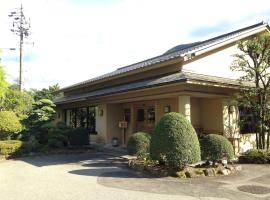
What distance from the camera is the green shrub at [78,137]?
17.6m

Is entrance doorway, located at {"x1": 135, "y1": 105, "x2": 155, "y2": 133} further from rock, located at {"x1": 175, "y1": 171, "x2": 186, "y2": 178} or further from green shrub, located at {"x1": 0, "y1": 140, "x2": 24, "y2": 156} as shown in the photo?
rock, located at {"x1": 175, "y1": 171, "x2": 186, "y2": 178}

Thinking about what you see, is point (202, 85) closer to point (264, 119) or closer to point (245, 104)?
point (245, 104)

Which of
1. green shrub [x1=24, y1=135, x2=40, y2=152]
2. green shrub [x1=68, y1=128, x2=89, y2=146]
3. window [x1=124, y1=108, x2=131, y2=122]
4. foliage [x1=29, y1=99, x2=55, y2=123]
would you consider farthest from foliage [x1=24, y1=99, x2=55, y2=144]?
window [x1=124, y1=108, x2=131, y2=122]

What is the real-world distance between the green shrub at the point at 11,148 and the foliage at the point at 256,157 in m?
10.9

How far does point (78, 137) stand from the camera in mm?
17734

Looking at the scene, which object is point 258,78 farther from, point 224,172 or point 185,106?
point 224,172

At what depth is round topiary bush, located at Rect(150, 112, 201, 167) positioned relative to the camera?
936 cm

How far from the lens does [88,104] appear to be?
786 inches

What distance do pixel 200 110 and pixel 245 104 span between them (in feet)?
9.30

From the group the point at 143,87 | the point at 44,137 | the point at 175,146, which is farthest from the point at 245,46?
the point at 44,137

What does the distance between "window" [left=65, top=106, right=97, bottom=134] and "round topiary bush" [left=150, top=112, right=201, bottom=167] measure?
10.2m

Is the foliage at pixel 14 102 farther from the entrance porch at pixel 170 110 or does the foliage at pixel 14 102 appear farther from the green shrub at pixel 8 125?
the entrance porch at pixel 170 110

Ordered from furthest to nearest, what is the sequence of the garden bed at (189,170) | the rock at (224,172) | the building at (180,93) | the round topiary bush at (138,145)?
the building at (180,93), the round topiary bush at (138,145), the rock at (224,172), the garden bed at (189,170)

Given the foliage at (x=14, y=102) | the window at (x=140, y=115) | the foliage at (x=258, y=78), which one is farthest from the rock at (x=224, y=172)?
the foliage at (x=14, y=102)
